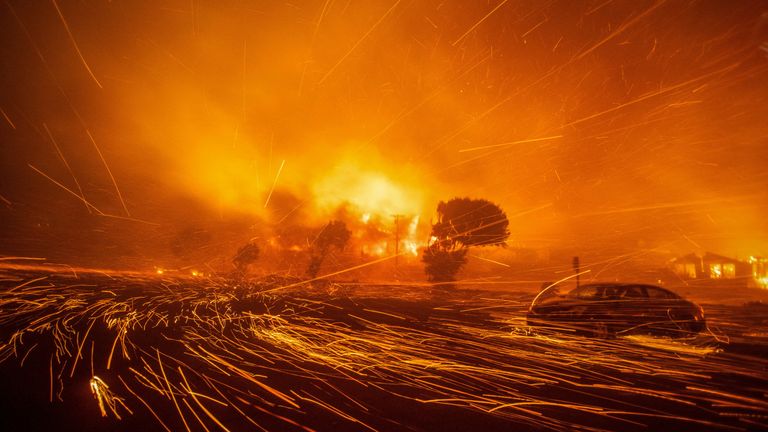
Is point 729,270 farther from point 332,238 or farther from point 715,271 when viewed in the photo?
point 332,238

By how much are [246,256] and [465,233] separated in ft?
101

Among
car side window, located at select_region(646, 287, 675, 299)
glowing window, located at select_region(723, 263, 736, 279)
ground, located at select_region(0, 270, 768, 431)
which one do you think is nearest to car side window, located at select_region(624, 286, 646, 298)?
car side window, located at select_region(646, 287, 675, 299)

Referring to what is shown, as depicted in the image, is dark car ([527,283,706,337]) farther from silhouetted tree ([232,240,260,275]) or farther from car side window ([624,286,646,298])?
silhouetted tree ([232,240,260,275])

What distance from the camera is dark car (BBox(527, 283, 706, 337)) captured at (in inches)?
304

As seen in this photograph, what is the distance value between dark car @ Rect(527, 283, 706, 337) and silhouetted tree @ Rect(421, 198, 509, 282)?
24.4 metres

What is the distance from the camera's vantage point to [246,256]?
4988 centimetres

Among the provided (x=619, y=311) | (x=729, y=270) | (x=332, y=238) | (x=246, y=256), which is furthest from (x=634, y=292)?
(x=246, y=256)

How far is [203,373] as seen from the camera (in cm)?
523

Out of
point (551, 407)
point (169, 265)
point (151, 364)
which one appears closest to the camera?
point (551, 407)

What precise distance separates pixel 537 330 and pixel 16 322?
12.0m

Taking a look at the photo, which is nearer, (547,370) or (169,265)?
(547,370)

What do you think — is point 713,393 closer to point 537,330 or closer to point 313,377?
point 537,330

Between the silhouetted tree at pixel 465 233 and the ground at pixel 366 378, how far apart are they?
79.4ft

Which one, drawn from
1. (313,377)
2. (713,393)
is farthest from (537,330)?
(313,377)
